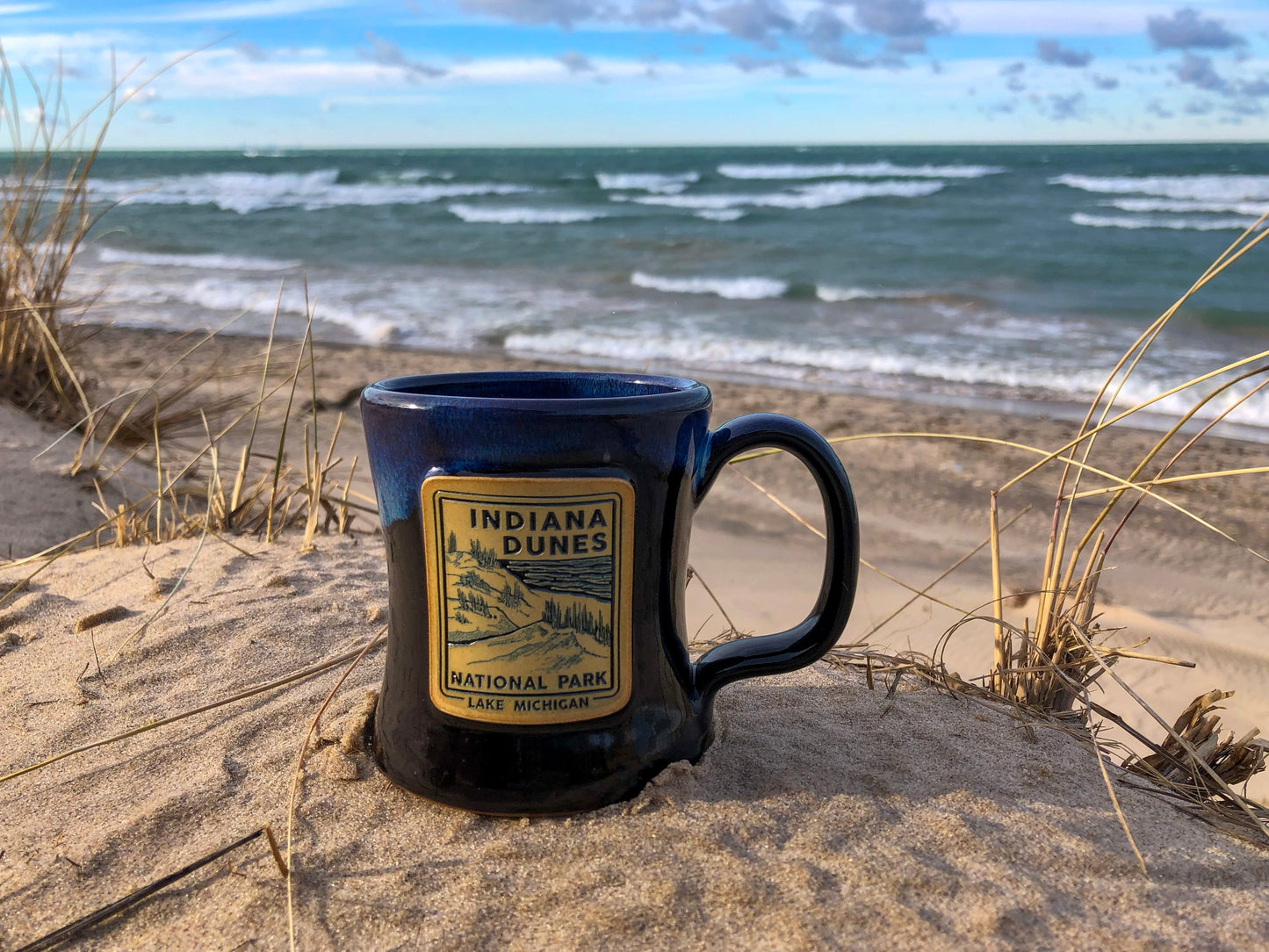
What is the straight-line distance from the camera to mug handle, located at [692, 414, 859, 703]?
111 centimetres

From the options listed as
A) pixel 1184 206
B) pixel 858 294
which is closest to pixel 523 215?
pixel 858 294

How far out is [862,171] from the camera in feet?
99.5

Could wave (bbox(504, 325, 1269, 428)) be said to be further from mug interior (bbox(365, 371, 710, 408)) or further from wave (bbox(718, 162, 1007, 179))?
wave (bbox(718, 162, 1007, 179))

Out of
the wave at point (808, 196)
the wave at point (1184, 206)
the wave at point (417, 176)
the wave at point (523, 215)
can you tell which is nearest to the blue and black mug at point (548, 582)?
the wave at point (523, 215)

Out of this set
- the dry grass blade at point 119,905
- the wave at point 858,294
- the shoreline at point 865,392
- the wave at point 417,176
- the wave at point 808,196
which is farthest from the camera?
the wave at point 417,176

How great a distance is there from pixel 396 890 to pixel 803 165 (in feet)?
122

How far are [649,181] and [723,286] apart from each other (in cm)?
2004

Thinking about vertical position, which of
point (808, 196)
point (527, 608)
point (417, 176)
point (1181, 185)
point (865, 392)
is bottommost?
point (865, 392)

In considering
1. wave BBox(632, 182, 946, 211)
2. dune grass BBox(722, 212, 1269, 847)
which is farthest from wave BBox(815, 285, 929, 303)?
wave BBox(632, 182, 946, 211)

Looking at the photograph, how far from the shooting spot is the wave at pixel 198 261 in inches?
480

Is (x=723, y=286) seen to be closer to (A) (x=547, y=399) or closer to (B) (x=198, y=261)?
(B) (x=198, y=261)

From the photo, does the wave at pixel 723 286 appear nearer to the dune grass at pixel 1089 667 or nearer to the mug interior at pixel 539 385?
the dune grass at pixel 1089 667

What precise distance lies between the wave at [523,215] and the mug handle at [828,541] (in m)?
18.2

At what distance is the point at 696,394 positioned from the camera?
1.04 metres
